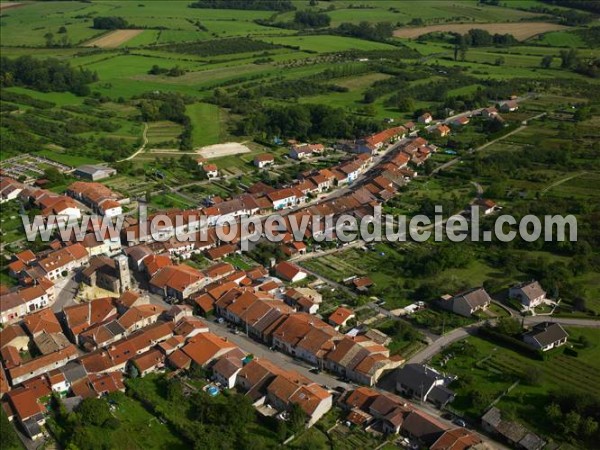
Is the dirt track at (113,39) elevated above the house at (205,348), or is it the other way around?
the dirt track at (113,39)

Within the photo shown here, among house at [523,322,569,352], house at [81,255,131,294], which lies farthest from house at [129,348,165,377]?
house at [523,322,569,352]

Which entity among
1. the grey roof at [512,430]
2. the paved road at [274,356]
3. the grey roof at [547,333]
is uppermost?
the grey roof at [547,333]

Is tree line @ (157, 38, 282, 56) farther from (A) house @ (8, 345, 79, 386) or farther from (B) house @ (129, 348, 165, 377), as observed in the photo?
(B) house @ (129, 348, 165, 377)

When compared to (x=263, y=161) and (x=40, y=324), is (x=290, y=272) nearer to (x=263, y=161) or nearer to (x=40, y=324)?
(x=40, y=324)

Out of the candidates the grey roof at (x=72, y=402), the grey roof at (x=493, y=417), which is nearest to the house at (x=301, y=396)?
the grey roof at (x=493, y=417)

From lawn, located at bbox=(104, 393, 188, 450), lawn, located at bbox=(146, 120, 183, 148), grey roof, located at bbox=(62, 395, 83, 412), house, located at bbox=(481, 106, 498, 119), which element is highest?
house, located at bbox=(481, 106, 498, 119)

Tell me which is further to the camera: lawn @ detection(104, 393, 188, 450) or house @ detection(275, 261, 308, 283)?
house @ detection(275, 261, 308, 283)

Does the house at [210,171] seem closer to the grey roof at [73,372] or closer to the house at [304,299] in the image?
the house at [304,299]
